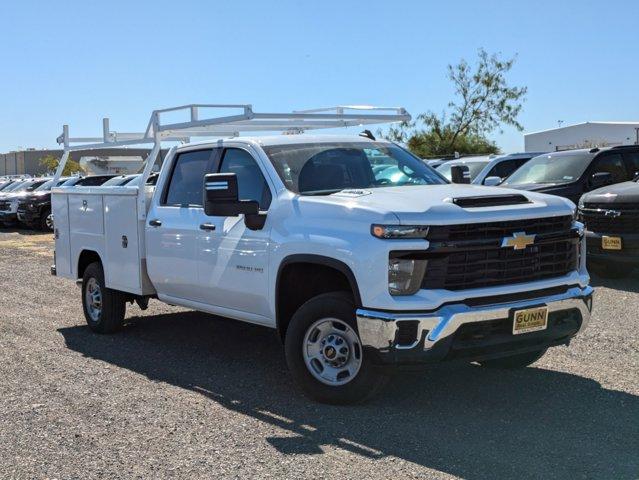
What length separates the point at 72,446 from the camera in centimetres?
493

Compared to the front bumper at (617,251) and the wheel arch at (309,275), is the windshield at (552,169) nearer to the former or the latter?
the front bumper at (617,251)

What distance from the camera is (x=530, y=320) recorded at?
17.4 feet

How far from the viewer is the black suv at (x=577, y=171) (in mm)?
12234

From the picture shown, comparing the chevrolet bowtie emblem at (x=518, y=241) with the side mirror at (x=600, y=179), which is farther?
the side mirror at (x=600, y=179)

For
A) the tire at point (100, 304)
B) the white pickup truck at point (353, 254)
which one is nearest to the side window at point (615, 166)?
the white pickup truck at point (353, 254)

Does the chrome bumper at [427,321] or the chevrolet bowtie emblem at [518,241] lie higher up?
the chevrolet bowtie emblem at [518,241]

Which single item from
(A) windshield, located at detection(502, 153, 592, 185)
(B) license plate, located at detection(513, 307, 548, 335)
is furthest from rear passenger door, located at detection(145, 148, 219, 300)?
(A) windshield, located at detection(502, 153, 592, 185)

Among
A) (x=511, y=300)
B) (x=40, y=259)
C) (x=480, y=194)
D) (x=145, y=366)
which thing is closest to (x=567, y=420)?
(x=511, y=300)

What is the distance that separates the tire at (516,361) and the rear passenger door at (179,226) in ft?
8.64

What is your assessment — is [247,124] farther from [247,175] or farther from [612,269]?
[612,269]

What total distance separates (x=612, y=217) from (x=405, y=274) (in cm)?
643

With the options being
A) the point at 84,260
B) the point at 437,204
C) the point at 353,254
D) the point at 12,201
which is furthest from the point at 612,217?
the point at 12,201

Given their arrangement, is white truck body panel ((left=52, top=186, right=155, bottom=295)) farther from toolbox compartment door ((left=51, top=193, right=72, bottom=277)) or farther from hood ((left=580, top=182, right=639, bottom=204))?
hood ((left=580, top=182, right=639, bottom=204))

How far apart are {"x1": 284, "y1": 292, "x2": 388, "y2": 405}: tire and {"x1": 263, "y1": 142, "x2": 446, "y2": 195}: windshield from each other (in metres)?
1.03
